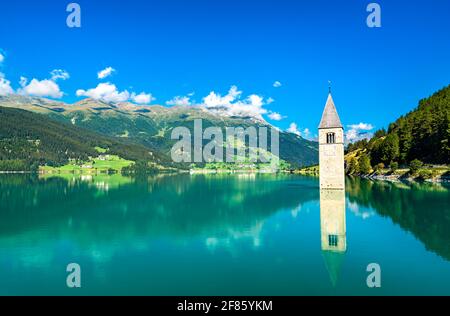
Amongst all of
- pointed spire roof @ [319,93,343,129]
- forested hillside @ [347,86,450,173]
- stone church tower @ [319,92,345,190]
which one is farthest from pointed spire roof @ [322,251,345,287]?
forested hillside @ [347,86,450,173]

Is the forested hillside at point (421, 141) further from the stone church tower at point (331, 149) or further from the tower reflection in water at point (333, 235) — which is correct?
the tower reflection in water at point (333, 235)

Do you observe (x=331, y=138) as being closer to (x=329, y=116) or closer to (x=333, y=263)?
(x=329, y=116)

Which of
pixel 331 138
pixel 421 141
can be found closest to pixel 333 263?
pixel 331 138

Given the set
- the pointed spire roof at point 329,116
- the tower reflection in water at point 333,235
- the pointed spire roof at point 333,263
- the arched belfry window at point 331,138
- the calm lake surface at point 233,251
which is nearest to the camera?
the calm lake surface at point 233,251

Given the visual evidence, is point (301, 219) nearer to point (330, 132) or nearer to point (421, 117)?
point (330, 132)

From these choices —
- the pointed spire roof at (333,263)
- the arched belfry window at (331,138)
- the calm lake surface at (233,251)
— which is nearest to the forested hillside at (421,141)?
the arched belfry window at (331,138)
